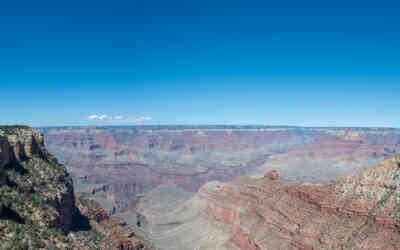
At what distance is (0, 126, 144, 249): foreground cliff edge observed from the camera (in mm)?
38281

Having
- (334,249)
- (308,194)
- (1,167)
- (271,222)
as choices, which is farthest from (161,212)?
(1,167)

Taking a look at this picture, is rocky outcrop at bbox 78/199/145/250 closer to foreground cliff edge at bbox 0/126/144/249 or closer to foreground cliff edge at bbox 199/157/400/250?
foreground cliff edge at bbox 0/126/144/249

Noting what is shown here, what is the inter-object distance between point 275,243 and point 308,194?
14.0 metres

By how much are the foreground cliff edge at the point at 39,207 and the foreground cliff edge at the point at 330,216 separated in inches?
1362

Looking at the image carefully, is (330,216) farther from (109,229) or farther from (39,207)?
(39,207)

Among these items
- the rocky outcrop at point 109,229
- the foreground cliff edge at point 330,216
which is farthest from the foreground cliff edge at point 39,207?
the foreground cliff edge at point 330,216

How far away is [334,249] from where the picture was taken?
60.4 m

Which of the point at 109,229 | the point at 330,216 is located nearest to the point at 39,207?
the point at 109,229

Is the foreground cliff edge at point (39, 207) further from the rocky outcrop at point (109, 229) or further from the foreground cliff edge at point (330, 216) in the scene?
the foreground cliff edge at point (330, 216)

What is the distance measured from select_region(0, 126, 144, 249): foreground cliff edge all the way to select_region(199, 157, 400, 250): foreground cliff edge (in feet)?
114

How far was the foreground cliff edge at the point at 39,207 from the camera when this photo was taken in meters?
38.3

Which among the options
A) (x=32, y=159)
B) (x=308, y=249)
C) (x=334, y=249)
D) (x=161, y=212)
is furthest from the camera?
(x=161, y=212)

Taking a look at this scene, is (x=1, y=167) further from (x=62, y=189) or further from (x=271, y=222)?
(x=271, y=222)

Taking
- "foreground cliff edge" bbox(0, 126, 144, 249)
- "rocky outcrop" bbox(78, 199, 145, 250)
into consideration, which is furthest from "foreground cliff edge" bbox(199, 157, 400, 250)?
"foreground cliff edge" bbox(0, 126, 144, 249)
